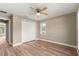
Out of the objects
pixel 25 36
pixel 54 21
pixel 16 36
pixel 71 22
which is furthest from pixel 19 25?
pixel 71 22

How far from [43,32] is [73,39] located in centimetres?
→ 355

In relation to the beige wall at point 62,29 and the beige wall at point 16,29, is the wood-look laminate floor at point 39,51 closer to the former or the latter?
the beige wall at point 62,29

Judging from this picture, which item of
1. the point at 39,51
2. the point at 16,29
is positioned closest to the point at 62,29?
the point at 39,51

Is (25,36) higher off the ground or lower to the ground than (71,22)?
lower

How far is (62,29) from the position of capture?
5312mm

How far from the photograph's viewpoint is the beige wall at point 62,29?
183 inches

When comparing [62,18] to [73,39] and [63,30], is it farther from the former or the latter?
[73,39]

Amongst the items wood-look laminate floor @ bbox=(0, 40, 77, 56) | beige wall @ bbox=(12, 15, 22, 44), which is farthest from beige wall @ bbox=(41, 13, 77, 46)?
beige wall @ bbox=(12, 15, 22, 44)

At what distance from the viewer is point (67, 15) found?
16.3ft

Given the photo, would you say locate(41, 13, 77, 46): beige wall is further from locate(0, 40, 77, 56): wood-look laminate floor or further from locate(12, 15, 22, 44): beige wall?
locate(12, 15, 22, 44): beige wall

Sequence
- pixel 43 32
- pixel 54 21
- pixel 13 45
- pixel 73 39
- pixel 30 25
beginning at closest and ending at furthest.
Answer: pixel 73 39 → pixel 13 45 → pixel 54 21 → pixel 30 25 → pixel 43 32

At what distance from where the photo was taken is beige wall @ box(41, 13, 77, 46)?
4.64 m

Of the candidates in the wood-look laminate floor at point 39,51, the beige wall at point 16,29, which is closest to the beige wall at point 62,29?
the wood-look laminate floor at point 39,51

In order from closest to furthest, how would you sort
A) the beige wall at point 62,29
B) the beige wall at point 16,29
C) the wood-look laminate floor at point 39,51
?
the wood-look laminate floor at point 39,51
the beige wall at point 62,29
the beige wall at point 16,29
